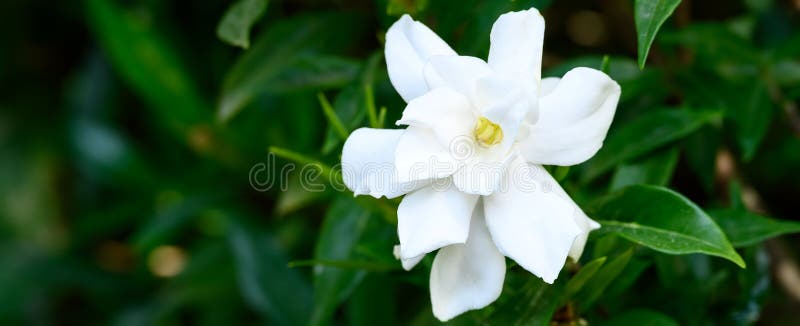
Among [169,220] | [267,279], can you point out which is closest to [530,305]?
[267,279]

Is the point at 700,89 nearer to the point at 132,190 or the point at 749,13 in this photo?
the point at 749,13

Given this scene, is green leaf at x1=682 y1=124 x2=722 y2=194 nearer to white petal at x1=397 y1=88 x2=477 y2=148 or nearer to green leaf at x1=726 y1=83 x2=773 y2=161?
green leaf at x1=726 y1=83 x2=773 y2=161

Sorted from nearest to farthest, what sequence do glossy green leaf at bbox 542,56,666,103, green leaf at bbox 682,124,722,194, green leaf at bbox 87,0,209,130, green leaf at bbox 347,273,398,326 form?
glossy green leaf at bbox 542,56,666,103 → green leaf at bbox 682,124,722,194 → green leaf at bbox 347,273,398,326 → green leaf at bbox 87,0,209,130

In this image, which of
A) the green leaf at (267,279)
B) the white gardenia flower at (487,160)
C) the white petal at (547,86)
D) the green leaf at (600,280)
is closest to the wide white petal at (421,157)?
the white gardenia flower at (487,160)

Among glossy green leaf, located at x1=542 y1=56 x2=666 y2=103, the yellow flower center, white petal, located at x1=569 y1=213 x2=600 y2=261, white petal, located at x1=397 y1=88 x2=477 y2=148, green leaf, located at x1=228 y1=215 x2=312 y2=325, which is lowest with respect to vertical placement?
green leaf, located at x1=228 y1=215 x2=312 y2=325

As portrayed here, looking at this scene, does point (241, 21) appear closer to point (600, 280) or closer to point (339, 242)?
point (339, 242)

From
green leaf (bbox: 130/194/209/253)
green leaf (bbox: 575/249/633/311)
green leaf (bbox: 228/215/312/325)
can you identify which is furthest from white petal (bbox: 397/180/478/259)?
green leaf (bbox: 130/194/209/253)
